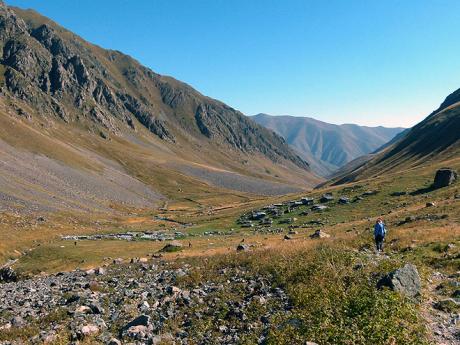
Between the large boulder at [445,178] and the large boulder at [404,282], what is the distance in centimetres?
5729

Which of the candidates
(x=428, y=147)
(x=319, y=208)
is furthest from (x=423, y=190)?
(x=428, y=147)

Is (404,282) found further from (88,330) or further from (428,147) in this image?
(428,147)

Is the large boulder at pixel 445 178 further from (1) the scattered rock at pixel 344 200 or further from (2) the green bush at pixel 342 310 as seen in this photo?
(2) the green bush at pixel 342 310

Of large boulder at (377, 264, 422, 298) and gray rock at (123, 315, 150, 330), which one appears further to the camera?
gray rock at (123, 315, 150, 330)

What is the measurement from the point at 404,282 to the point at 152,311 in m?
12.1

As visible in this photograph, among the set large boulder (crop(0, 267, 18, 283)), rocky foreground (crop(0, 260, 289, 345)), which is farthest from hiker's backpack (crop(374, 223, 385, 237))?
large boulder (crop(0, 267, 18, 283))

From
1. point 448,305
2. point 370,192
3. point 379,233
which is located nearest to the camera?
point 448,305

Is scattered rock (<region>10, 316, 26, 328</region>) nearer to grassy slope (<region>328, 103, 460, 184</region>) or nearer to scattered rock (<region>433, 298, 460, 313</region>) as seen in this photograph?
scattered rock (<region>433, 298, 460, 313</region>)

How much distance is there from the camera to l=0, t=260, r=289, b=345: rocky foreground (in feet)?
54.7

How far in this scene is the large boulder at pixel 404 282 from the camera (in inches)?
668

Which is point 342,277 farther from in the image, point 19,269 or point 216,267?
point 19,269

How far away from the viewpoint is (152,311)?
19.6 m

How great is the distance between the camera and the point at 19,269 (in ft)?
166

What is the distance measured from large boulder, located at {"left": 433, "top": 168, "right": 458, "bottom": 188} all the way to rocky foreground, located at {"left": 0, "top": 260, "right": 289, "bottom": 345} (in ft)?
187
